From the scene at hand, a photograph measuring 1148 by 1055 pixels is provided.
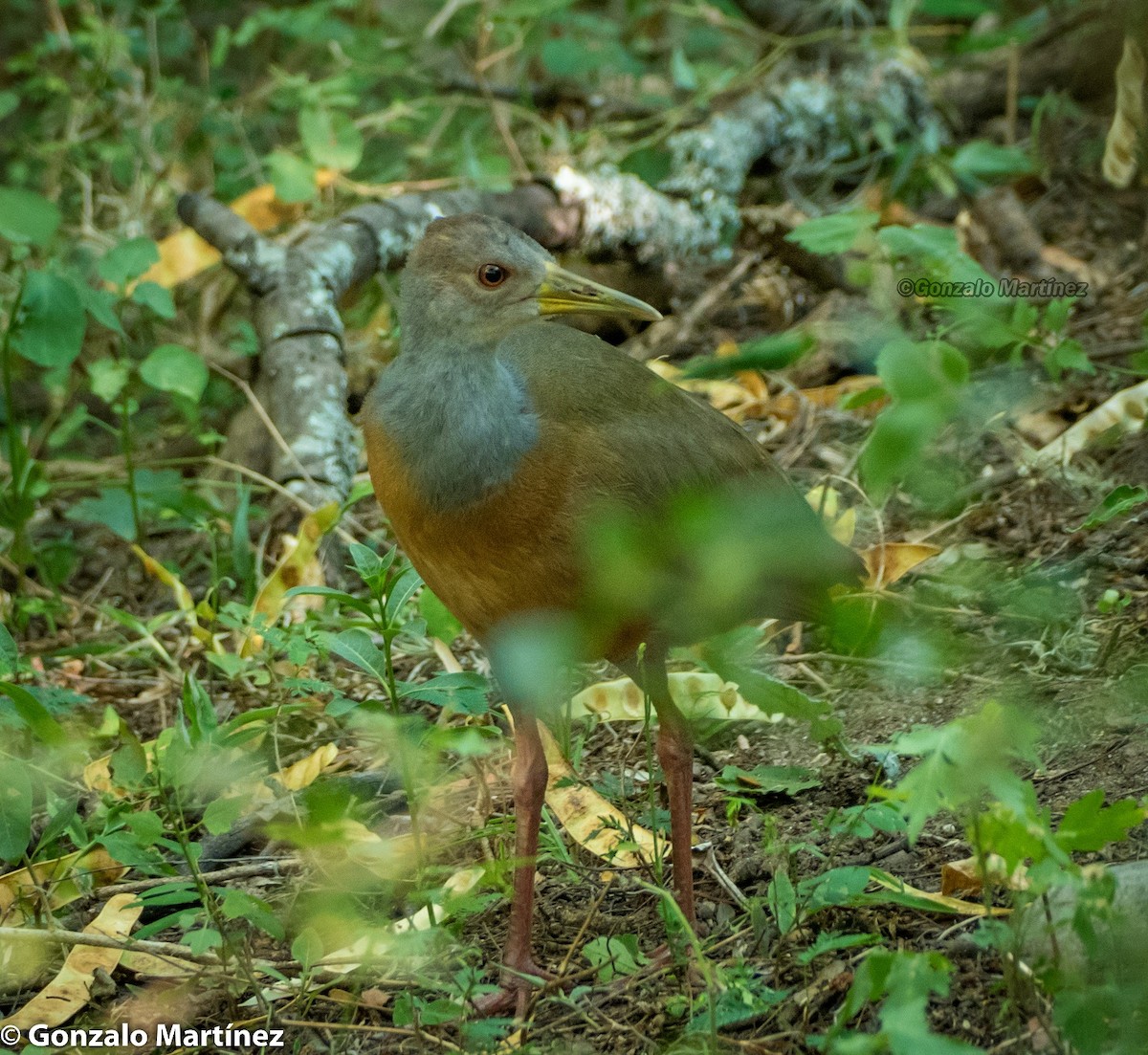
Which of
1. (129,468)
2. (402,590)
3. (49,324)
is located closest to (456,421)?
(402,590)

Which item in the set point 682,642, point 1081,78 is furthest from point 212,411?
point 1081,78

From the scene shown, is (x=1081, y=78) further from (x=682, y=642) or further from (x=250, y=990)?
(x=250, y=990)

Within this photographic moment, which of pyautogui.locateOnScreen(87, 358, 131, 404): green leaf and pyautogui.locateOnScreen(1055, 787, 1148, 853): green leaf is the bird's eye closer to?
pyautogui.locateOnScreen(1055, 787, 1148, 853): green leaf

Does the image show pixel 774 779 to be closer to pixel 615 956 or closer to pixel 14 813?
pixel 615 956

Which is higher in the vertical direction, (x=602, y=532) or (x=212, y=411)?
(x=602, y=532)

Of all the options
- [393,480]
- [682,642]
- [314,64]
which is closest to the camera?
[393,480]

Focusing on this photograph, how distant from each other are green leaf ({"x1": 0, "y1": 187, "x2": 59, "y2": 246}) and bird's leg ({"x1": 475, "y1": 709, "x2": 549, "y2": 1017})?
222 centimetres

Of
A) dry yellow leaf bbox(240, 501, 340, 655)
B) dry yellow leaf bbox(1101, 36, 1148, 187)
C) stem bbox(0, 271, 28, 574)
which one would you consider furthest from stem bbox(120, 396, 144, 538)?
dry yellow leaf bbox(1101, 36, 1148, 187)

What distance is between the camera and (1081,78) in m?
6.49

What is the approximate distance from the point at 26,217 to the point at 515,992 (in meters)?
2.77

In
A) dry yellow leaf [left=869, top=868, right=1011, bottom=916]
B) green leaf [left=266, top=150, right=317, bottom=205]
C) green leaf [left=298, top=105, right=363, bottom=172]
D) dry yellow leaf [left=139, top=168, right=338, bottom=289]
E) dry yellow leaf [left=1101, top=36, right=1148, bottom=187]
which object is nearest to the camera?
dry yellow leaf [left=869, top=868, right=1011, bottom=916]

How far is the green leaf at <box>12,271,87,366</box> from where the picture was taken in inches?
165

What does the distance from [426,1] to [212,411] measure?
3391 millimetres

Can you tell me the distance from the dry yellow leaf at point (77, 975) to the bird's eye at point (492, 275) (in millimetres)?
1440
